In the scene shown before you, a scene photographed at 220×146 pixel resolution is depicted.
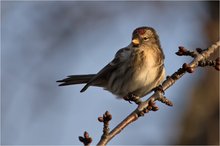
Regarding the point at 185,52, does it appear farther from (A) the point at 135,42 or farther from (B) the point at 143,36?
(B) the point at 143,36

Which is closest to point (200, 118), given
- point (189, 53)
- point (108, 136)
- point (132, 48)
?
point (132, 48)

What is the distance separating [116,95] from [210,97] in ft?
8.19

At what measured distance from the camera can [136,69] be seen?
537 cm

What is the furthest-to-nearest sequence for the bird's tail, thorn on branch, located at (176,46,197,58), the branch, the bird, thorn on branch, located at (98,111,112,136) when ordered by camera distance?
the bird's tail, the bird, thorn on branch, located at (176,46,197,58), the branch, thorn on branch, located at (98,111,112,136)

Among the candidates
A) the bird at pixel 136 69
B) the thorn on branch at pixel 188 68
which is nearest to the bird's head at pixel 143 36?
the bird at pixel 136 69

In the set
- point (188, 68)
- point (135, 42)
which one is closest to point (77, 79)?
point (135, 42)

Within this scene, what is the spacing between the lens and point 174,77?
12.5ft

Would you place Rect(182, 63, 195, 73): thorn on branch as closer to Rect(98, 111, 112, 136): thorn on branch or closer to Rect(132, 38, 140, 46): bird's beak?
Rect(98, 111, 112, 136): thorn on branch

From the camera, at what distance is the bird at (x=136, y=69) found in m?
5.29

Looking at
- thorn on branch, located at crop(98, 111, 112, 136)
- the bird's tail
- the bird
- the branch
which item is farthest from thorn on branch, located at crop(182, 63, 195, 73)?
the bird's tail

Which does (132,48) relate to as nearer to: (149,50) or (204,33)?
(149,50)

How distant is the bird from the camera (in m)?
5.29

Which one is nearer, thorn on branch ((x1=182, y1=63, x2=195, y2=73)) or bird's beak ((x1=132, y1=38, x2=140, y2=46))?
thorn on branch ((x1=182, y1=63, x2=195, y2=73))

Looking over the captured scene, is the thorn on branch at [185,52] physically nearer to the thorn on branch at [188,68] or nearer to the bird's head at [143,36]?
the thorn on branch at [188,68]
